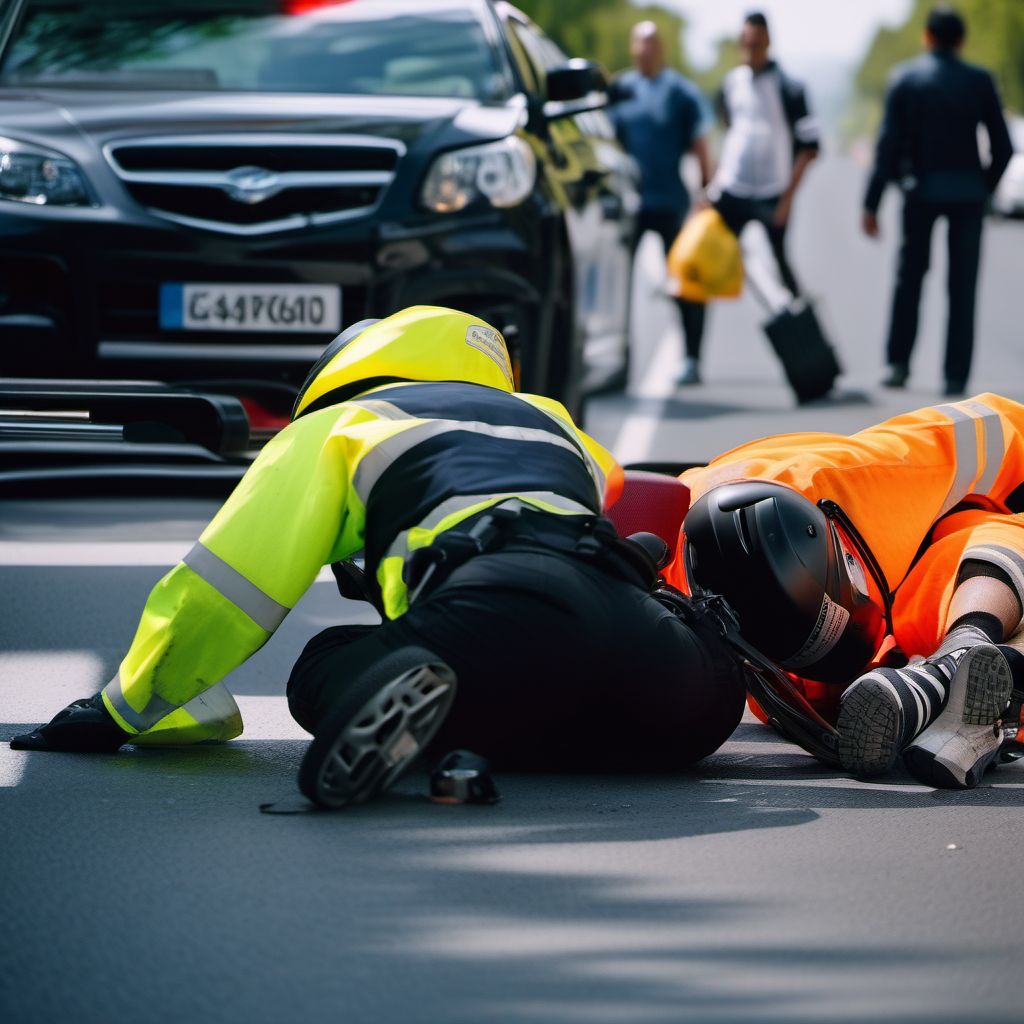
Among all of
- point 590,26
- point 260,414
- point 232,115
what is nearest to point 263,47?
point 232,115

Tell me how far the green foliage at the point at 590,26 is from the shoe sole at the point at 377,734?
6803 cm

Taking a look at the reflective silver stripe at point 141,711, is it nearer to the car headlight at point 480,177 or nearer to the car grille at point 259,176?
the car grille at point 259,176

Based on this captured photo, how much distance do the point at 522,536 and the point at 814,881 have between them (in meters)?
0.95

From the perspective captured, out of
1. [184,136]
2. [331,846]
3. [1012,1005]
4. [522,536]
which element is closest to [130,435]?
[522,536]

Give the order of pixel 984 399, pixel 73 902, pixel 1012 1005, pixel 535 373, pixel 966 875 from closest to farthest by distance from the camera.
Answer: pixel 1012 1005, pixel 73 902, pixel 966 875, pixel 984 399, pixel 535 373

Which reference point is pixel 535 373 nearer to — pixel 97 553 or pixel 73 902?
pixel 97 553

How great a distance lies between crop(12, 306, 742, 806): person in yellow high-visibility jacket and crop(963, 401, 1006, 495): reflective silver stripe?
1035 millimetres

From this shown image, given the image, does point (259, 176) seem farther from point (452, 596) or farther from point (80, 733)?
point (452, 596)

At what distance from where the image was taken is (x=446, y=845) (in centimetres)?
402

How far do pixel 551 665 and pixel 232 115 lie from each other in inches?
153

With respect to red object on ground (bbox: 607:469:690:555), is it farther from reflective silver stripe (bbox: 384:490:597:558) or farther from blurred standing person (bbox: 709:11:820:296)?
blurred standing person (bbox: 709:11:820:296)

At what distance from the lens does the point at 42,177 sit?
7.54m

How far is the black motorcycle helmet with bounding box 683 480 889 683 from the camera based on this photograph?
475cm

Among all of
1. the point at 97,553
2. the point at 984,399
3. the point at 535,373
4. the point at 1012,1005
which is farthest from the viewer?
the point at 535,373
